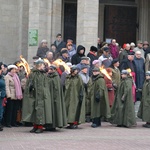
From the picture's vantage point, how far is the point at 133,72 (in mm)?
19234

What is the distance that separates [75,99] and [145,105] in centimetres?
259

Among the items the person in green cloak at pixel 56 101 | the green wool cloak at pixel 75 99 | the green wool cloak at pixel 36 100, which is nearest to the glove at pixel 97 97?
the green wool cloak at pixel 75 99

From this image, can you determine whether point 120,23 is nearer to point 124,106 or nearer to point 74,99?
point 124,106

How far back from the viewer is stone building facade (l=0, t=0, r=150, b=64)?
21328mm

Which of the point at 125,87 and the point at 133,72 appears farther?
the point at 133,72

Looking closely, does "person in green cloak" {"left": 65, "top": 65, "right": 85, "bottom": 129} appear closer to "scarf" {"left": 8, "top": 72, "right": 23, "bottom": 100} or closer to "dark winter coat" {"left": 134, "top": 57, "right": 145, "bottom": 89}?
"scarf" {"left": 8, "top": 72, "right": 23, "bottom": 100}

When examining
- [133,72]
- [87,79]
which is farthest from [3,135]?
[133,72]

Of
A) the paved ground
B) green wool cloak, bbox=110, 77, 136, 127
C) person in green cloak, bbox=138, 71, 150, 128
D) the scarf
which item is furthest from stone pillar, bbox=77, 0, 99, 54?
the paved ground

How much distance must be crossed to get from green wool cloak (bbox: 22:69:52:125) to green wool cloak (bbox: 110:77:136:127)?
284 centimetres

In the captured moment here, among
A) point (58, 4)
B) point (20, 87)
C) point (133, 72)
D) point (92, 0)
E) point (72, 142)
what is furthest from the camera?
point (58, 4)

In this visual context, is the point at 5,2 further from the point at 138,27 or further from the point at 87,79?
the point at 87,79

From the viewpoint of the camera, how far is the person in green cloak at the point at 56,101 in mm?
15258

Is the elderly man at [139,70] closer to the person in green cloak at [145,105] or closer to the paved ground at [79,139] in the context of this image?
the person in green cloak at [145,105]

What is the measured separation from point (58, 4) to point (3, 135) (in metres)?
10.3
